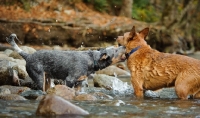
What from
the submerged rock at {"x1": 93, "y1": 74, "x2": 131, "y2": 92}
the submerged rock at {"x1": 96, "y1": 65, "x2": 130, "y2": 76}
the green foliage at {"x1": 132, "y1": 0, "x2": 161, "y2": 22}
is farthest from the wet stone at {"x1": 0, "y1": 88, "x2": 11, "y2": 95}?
the green foliage at {"x1": 132, "y1": 0, "x2": 161, "y2": 22}

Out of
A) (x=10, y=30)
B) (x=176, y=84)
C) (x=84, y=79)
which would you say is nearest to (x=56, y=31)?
(x=10, y=30)

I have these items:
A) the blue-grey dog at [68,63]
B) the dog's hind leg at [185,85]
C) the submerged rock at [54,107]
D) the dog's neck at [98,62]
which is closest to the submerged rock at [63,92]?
the blue-grey dog at [68,63]

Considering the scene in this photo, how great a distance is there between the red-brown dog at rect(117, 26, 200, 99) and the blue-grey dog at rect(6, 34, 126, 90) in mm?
336

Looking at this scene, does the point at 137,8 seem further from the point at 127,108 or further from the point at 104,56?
the point at 127,108

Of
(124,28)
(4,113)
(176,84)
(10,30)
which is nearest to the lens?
(4,113)

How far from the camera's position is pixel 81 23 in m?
19.4

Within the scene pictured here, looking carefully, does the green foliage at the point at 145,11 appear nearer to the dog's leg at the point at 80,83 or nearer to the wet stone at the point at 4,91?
the dog's leg at the point at 80,83

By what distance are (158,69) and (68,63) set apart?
6.28 ft

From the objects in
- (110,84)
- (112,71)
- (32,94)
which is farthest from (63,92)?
(112,71)

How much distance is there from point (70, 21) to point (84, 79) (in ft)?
34.7

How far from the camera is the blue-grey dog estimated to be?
9047 mm

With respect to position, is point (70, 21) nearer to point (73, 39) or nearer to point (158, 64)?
point (73, 39)

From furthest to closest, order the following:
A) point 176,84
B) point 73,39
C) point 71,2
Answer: point 71,2, point 73,39, point 176,84

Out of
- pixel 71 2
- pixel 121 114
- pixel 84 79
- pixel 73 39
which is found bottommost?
pixel 121 114
